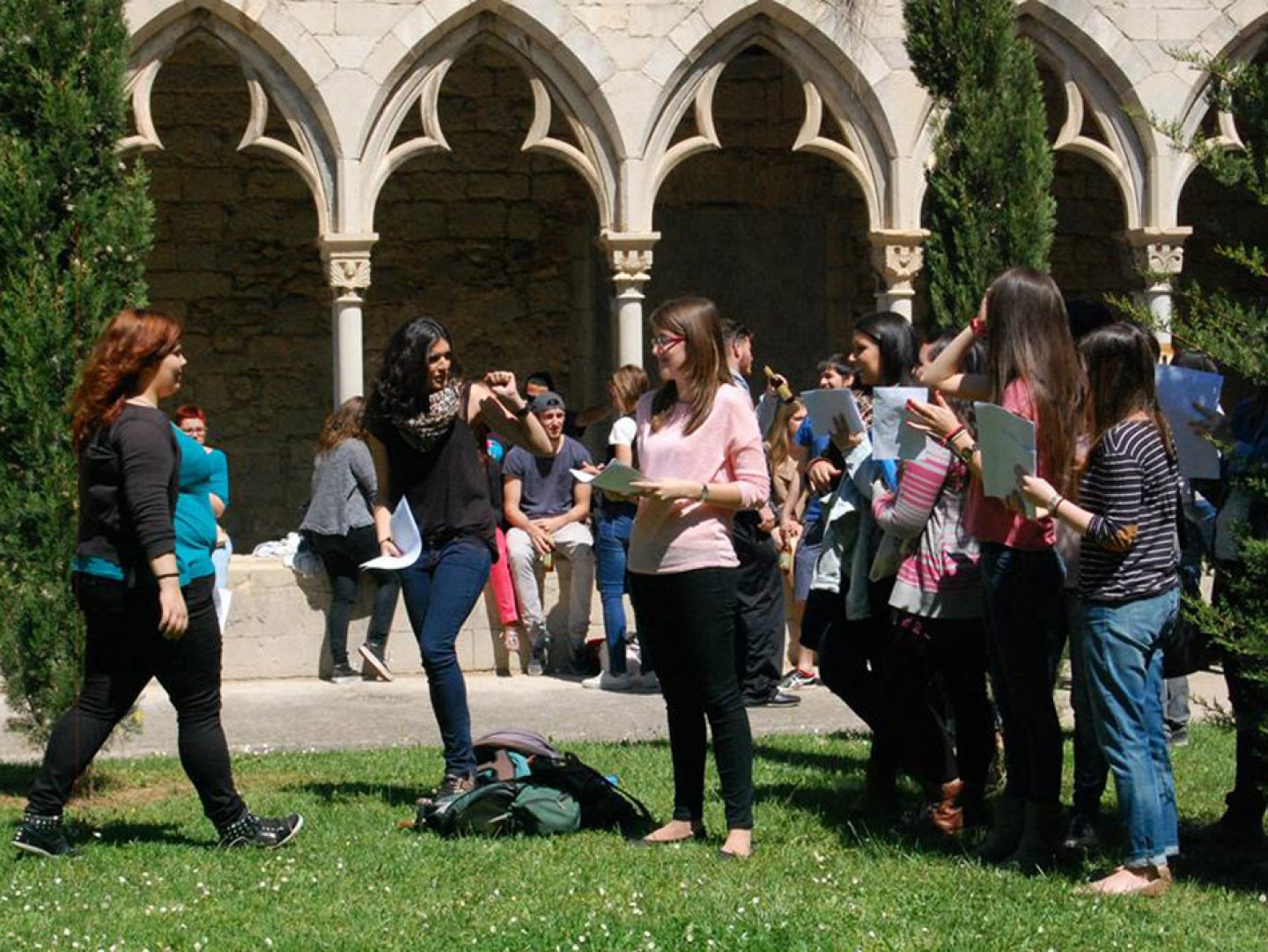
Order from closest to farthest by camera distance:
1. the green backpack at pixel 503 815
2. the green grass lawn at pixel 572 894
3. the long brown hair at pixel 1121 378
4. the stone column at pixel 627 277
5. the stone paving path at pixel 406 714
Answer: the green grass lawn at pixel 572 894, the long brown hair at pixel 1121 378, the green backpack at pixel 503 815, the stone paving path at pixel 406 714, the stone column at pixel 627 277

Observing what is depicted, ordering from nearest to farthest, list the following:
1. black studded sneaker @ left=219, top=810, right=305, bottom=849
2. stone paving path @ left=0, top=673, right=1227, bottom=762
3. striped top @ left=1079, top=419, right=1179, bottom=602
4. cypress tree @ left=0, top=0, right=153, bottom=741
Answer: striped top @ left=1079, top=419, right=1179, bottom=602 → black studded sneaker @ left=219, top=810, right=305, bottom=849 → cypress tree @ left=0, top=0, right=153, bottom=741 → stone paving path @ left=0, top=673, right=1227, bottom=762

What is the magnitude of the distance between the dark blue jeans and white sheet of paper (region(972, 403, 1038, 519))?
1.19 feet

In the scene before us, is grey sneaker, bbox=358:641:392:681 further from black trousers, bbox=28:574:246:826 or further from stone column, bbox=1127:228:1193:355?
stone column, bbox=1127:228:1193:355

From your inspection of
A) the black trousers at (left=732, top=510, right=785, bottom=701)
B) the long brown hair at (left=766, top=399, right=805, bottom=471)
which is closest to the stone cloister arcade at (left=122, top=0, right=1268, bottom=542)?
the long brown hair at (left=766, top=399, right=805, bottom=471)

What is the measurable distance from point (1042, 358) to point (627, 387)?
4.89m

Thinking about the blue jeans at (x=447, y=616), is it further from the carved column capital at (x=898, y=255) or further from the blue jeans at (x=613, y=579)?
the carved column capital at (x=898, y=255)

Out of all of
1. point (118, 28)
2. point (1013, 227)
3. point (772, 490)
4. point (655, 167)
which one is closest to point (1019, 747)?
point (1013, 227)

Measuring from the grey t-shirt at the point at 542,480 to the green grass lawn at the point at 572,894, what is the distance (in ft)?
13.8

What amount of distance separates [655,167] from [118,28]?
16.4 feet

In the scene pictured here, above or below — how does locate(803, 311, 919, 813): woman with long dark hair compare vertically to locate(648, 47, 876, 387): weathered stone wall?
below

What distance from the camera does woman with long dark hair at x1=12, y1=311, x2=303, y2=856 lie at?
5734 mm

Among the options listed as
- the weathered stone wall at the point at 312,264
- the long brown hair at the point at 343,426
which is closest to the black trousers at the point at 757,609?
the long brown hair at the point at 343,426

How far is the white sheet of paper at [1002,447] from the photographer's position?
16.8 ft

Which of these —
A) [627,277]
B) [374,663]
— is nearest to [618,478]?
[374,663]
